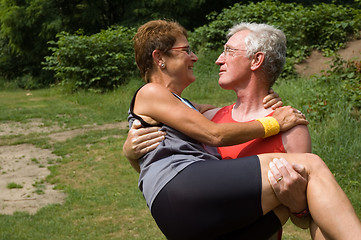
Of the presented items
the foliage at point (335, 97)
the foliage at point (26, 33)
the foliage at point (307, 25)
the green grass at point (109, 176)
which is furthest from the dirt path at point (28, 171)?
the foliage at point (26, 33)

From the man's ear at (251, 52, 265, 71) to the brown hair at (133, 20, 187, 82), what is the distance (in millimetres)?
451

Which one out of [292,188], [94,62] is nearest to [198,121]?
[292,188]

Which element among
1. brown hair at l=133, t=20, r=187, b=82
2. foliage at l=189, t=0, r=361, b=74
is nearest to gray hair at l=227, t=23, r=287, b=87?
A: brown hair at l=133, t=20, r=187, b=82

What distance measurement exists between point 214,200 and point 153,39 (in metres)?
1.03

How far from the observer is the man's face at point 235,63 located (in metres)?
2.76

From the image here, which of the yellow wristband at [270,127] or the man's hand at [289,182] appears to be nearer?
the man's hand at [289,182]

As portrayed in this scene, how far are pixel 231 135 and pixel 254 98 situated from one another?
478mm

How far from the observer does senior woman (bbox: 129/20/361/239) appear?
2.12 metres

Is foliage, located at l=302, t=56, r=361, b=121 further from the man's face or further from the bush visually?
the man's face

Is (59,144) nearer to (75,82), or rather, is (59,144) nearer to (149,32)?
(75,82)

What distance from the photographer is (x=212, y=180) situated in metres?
2.20

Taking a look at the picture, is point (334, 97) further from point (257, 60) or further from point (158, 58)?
point (158, 58)

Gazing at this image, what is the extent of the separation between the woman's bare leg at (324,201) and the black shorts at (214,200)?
0.21 feet

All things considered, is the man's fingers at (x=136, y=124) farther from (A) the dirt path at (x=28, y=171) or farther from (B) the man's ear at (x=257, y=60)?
(A) the dirt path at (x=28, y=171)
